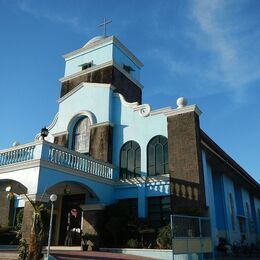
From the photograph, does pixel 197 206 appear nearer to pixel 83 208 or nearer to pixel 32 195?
pixel 83 208

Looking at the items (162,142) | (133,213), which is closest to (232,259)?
(133,213)

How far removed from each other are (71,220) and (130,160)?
4952mm

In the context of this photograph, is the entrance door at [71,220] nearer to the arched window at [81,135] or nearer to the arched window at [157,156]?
the arched window at [81,135]

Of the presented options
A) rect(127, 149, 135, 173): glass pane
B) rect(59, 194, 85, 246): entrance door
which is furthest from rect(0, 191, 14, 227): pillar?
rect(127, 149, 135, 173): glass pane

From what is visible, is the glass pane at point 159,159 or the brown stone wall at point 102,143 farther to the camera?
the brown stone wall at point 102,143

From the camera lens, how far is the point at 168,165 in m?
18.3

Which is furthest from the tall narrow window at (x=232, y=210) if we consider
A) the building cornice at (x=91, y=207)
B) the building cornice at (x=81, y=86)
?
the building cornice at (x=81, y=86)

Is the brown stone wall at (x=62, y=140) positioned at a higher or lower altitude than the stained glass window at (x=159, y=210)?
higher

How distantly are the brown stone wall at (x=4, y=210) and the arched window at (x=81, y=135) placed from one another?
557 centimetres

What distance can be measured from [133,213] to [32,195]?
6.53 metres

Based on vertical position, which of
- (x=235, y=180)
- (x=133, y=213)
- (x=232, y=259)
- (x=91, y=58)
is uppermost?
(x=91, y=58)

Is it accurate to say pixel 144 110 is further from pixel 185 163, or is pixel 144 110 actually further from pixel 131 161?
pixel 185 163

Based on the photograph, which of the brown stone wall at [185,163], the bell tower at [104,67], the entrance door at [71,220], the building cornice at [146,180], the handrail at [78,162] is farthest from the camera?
the bell tower at [104,67]

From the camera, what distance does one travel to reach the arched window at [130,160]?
1948cm
